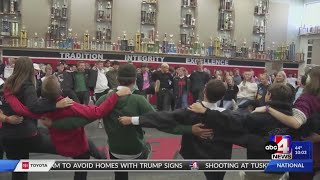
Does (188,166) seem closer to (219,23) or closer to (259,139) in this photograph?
(259,139)

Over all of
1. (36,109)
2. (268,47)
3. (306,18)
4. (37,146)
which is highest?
(306,18)

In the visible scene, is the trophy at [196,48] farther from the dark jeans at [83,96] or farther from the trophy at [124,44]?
the dark jeans at [83,96]

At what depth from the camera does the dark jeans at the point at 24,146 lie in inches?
140

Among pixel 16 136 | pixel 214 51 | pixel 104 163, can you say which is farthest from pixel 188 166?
pixel 214 51

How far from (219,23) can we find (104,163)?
13.3m

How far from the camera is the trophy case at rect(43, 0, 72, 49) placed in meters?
13.2

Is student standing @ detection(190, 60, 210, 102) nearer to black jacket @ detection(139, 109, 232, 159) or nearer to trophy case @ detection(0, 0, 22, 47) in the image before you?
trophy case @ detection(0, 0, 22, 47)

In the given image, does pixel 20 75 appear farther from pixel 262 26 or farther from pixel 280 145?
pixel 262 26

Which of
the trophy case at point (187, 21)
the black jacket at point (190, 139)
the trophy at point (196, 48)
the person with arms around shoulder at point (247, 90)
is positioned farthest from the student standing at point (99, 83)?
the black jacket at point (190, 139)

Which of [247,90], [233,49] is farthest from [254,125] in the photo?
[233,49]

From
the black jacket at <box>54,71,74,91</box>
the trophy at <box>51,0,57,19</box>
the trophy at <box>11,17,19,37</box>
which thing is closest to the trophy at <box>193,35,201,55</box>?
the trophy at <box>51,0,57,19</box>

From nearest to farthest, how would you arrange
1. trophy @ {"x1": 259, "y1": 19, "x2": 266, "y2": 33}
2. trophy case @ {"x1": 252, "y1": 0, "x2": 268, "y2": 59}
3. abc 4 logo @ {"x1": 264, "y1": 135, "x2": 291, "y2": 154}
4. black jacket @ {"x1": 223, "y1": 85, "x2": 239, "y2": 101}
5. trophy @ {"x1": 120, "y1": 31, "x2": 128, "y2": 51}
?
abc 4 logo @ {"x1": 264, "y1": 135, "x2": 291, "y2": 154} < black jacket @ {"x1": 223, "y1": 85, "x2": 239, "y2": 101} < trophy @ {"x1": 120, "y1": 31, "x2": 128, "y2": 51} < trophy case @ {"x1": 252, "y1": 0, "x2": 268, "y2": 59} < trophy @ {"x1": 259, "y1": 19, "x2": 266, "y2": 33}

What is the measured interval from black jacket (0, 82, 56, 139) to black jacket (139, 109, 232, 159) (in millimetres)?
834

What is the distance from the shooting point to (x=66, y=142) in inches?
133
